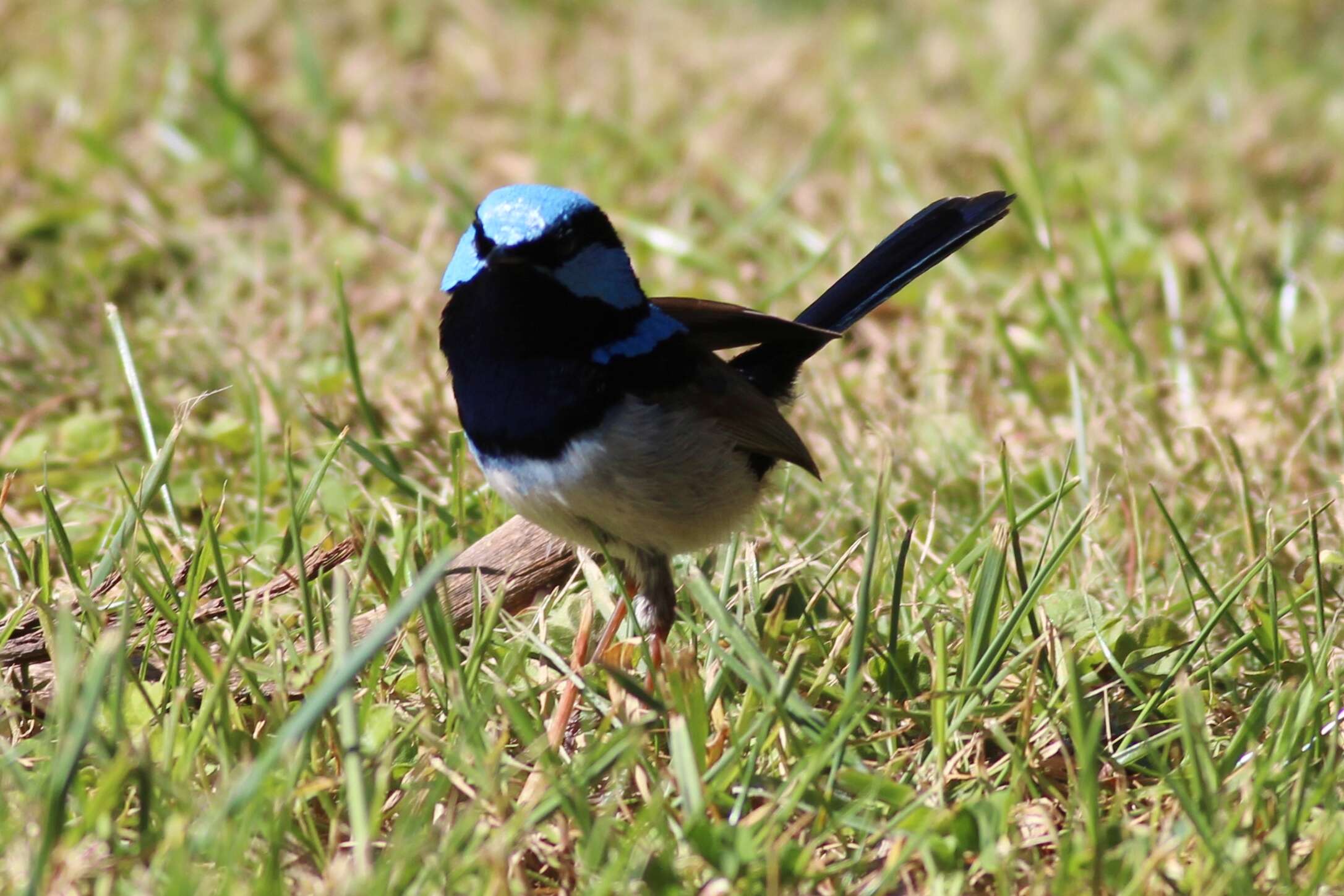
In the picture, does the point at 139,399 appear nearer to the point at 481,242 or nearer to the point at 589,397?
the point at 481,242

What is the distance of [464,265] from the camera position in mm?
2953

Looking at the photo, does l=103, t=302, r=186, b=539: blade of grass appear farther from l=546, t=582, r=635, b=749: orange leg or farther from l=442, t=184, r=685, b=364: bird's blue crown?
l=546, t=582, r=635, b=749: orange leg

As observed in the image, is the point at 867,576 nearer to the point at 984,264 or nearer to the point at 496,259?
the point at 496,259

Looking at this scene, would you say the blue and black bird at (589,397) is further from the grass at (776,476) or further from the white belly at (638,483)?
the grass at (776,476)

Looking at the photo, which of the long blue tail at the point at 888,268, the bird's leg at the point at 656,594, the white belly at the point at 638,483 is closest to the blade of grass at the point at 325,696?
the white belly at the point at 638,483

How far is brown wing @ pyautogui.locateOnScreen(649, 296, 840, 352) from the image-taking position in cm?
333

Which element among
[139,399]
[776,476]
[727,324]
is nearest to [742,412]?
[727,324]

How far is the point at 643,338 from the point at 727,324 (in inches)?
15.3

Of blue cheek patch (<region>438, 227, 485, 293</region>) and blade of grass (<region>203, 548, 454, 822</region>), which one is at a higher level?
blue cheek patch (<region>438, 227, 485, 293</region>)

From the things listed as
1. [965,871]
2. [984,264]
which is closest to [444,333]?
[965,871]

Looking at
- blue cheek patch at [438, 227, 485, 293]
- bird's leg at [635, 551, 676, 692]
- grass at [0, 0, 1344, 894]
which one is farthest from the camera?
bird's leg at [635, 551, 676, 692]

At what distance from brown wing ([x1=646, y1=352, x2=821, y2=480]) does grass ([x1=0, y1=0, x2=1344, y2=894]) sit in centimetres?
25

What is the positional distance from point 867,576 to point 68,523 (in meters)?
2.07

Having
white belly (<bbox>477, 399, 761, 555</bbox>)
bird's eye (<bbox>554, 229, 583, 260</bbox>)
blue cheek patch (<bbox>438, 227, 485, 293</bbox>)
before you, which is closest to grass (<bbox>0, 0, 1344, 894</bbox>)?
white belly (<bbox>477, 399, 761, 555</bbox>)
